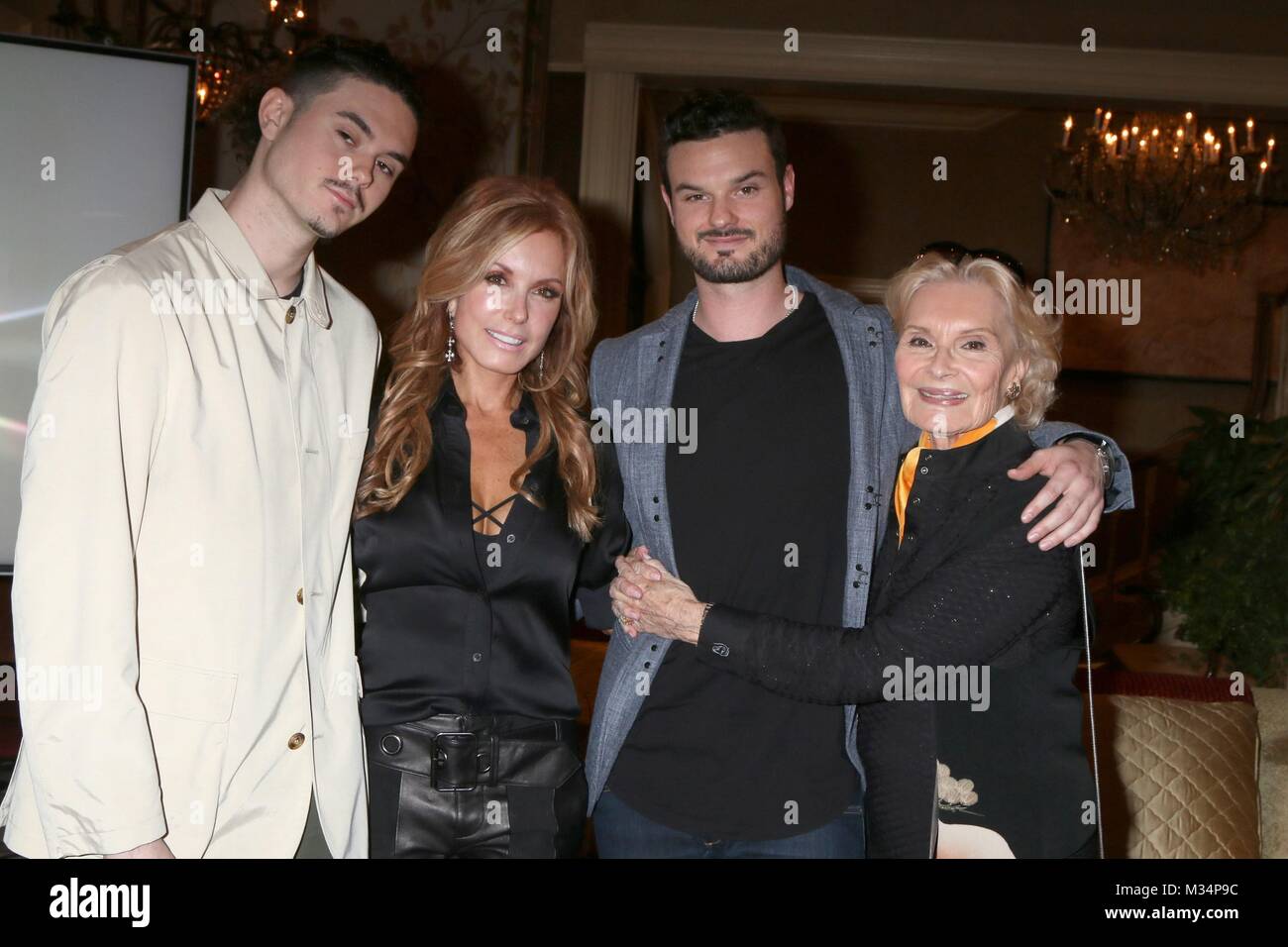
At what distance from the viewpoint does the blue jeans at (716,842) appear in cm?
183

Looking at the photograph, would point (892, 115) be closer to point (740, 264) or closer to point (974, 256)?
point (740, 264)

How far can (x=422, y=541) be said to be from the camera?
5.86 ft

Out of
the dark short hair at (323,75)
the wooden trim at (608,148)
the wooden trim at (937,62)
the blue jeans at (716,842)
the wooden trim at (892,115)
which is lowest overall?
the blue jeans at (716,842)

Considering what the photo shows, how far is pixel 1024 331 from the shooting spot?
1.75 meters

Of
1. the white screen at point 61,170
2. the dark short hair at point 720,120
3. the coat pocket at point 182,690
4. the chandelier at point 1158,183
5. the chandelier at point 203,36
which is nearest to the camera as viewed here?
the coat pocket at point 182,690

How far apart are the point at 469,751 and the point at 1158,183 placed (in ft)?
17.9

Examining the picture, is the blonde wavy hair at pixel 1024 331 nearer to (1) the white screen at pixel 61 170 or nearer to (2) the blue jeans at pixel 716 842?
(2) the blue jeans at pixel 716 842

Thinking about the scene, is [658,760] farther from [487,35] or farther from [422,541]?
[487,35]

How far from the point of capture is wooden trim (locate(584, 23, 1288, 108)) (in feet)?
15.4

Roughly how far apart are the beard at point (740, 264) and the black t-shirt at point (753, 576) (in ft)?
0.42

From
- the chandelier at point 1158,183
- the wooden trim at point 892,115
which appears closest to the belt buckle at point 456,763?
the chandelier at point 1158,183

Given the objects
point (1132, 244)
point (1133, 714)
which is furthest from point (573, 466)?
point (1132, 244)

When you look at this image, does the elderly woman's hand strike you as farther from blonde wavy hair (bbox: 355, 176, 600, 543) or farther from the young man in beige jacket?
the young man in beige jacket
